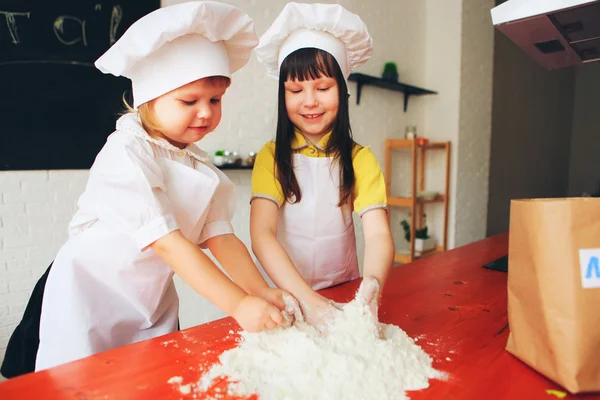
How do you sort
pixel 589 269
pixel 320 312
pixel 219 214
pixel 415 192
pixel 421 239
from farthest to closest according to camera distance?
pixel 421 239
pixel 415 192
pixel 219 214
pixel 320 312
pixel 589 269

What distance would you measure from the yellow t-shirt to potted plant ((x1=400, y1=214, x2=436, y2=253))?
7.93ft

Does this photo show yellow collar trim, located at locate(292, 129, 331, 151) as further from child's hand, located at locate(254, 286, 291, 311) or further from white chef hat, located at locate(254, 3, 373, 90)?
child's hand, located at locate(254, 286, 291, 311)

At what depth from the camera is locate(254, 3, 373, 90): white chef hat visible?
110cm

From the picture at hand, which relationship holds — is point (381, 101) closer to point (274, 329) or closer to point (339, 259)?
point (339, 259)

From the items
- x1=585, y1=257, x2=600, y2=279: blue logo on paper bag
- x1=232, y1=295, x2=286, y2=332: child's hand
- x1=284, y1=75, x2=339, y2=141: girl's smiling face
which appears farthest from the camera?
x1=284, y1=75, x2=339, y2=141: girl's smiling face

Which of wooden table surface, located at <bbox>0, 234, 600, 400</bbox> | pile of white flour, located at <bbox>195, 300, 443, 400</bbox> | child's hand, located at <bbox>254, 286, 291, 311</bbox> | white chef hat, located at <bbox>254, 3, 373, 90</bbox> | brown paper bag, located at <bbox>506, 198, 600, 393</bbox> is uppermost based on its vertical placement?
white chef hat, located at <bbox>254, 3, 373, 90</bbox>

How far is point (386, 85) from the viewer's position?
10.5ft

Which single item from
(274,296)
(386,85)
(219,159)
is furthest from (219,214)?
(386,85)

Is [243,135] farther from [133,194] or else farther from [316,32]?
[133,194]

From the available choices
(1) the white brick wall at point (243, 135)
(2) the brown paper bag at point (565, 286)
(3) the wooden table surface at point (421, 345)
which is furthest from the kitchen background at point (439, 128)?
(2) the brown paper bag at point (565, 286)

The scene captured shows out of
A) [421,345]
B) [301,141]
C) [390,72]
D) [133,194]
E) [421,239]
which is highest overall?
[390,72]

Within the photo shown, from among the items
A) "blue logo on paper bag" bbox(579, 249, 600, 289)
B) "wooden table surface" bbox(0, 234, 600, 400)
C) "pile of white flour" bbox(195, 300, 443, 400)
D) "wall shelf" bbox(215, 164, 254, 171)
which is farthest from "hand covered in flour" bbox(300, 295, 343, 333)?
"wall shelf" bbox(215, 164, 254, 171)

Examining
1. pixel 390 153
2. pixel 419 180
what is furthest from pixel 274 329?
pixel 419 180

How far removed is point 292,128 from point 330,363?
28.3 inches
